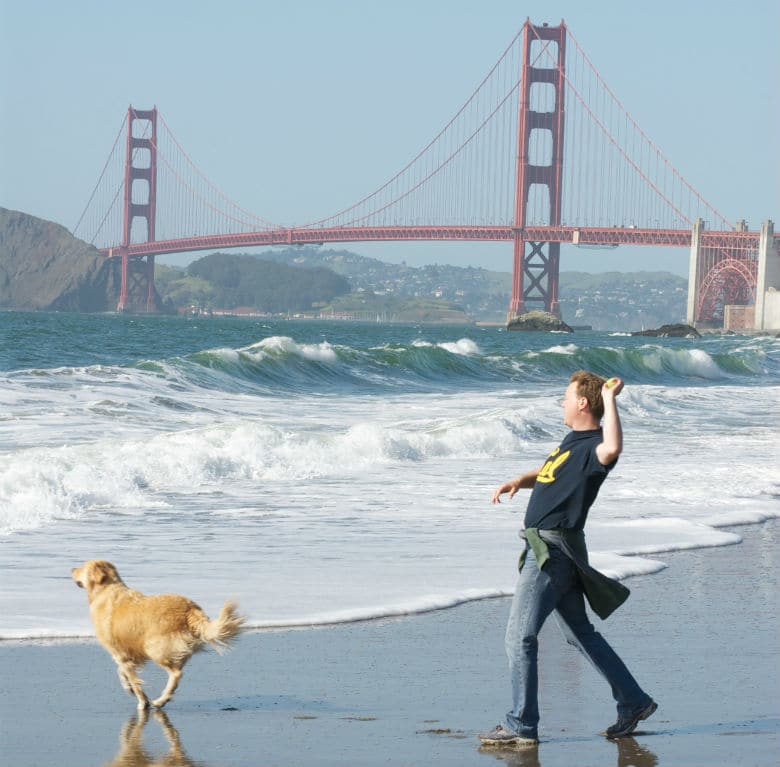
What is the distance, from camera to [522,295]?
77.7 meters

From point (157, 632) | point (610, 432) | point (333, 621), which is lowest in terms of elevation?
point (333, 621)

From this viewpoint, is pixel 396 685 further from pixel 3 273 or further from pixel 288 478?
pixel 3 273

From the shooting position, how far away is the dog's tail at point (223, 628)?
137 inches

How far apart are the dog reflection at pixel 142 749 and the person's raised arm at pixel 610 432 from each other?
117cm

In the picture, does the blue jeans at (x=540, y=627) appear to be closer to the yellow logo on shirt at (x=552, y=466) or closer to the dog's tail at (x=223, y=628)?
the yellow logo on shirt at (x=552, y=466)

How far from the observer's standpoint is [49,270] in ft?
343

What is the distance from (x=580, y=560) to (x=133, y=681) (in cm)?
116

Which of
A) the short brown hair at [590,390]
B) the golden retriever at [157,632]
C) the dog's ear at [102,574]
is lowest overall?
the golden retriever at [157,632]

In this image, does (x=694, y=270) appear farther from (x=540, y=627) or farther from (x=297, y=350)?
(x=540, y=627)

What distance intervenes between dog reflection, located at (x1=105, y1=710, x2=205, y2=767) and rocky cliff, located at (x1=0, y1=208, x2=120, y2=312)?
307 ft

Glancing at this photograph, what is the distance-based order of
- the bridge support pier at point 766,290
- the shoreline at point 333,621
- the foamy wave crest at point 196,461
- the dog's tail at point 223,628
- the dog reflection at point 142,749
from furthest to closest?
the bridge support pier at point 766,290 < the foamy wave crest at point 196,461 < the shoreline at point 333,621 < the dog's tail at point 223,628 < the dog reflection at point 142,749

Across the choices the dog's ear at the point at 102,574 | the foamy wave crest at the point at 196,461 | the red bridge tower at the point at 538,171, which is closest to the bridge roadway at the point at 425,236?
the red bridge tower at the point at 538,171

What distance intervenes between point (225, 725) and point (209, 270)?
147023mm

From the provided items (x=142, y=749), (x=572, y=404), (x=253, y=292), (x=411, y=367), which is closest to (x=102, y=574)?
(x=142, y=749)
